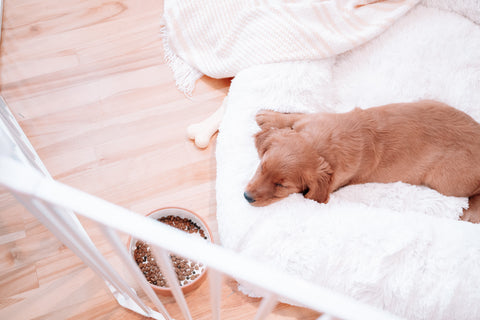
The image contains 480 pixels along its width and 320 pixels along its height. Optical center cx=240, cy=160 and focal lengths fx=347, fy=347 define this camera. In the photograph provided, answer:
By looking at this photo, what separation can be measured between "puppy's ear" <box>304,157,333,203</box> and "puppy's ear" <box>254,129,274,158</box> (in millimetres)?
216

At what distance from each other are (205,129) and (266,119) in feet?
1.52

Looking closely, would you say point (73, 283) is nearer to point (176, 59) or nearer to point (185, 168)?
point (185, 168)

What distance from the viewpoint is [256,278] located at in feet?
1.86

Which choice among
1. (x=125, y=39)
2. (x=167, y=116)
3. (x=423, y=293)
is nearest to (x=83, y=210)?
(x=423, y=293)

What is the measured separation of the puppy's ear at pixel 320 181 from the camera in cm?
137

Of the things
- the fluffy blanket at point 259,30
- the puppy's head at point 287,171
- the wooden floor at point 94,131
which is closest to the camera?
the puppy's head at point 287,171

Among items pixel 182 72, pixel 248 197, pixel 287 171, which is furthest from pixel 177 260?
pixel 182 72

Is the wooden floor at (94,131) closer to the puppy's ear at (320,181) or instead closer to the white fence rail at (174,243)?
the puppy's ear at (320,181)

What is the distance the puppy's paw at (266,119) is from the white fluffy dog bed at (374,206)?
5cm

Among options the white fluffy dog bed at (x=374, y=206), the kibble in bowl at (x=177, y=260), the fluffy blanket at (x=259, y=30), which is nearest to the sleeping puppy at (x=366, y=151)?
the white fluffy dog bed at (x=374, y=206)

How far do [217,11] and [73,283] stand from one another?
168 centimetres

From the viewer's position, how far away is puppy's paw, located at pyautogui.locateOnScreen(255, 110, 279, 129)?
1609mm

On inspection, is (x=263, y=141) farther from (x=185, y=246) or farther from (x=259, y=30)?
(x=185, y=246)

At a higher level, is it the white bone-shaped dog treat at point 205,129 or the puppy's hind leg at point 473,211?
the puppy's hind leg at point 473,211
